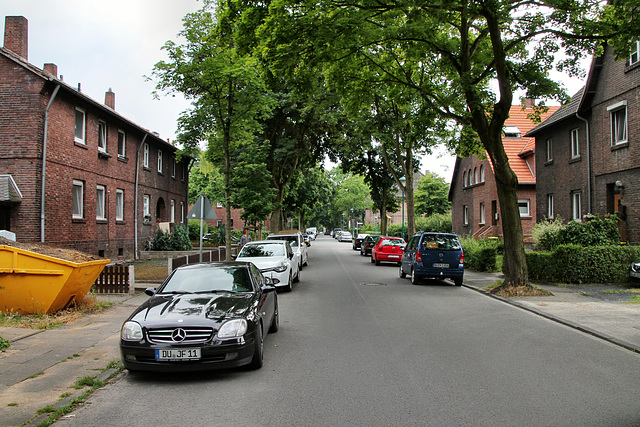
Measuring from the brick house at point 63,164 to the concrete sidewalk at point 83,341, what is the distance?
5458mm

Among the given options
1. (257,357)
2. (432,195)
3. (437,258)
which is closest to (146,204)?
(437,258)

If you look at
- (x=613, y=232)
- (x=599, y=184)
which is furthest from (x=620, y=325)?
(x=599, y=184)

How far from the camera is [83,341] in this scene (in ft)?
25.5

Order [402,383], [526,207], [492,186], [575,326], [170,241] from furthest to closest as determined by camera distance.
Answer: [492,186]
[526,207]
[170,241]
[575,326]
[402,383]

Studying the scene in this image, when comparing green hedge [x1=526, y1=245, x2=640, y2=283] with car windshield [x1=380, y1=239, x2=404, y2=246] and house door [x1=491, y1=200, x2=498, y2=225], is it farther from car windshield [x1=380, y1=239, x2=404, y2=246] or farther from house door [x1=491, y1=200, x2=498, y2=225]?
house door [x1=491, y1=200, x2=498, y2=225]

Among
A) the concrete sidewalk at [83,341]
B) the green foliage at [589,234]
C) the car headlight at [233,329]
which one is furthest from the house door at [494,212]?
the car headlight at [233,329]

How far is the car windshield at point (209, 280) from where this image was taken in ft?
23.5

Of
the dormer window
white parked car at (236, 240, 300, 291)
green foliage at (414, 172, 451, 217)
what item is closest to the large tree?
white parked car at (236, 240, 300, 291)

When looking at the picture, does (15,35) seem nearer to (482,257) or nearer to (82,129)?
(82,129)

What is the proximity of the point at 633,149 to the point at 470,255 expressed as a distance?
287 inches

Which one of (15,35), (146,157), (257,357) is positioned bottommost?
(257,357)

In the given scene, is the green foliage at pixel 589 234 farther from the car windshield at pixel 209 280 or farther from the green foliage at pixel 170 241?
the green foliage at pixel 170 241

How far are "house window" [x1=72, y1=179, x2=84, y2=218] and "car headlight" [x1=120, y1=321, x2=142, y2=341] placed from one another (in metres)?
14.5

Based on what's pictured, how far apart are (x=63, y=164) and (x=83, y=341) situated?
461 inches
